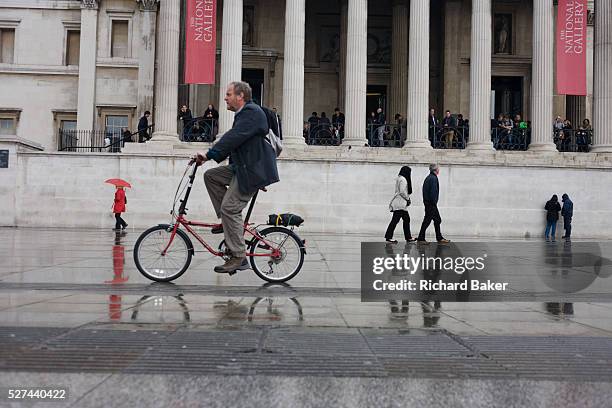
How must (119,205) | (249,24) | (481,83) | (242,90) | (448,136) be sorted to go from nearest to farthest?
(242,90), (119,205), (481,83), (448,136), (249,24)

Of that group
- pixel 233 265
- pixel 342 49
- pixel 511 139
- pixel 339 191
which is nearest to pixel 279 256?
pixel 233 265

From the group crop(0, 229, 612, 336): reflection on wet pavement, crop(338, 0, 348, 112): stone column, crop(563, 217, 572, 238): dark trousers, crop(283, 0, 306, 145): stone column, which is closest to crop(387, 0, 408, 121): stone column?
crop(338, 0, 348, 112): stone column

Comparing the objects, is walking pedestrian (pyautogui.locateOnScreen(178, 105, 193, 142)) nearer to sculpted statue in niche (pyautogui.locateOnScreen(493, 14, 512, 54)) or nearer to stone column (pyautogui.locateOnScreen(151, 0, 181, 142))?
stone column (pyautogui.locateOnScreen(151, 0, 181, 142))

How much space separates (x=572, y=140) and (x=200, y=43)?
16737 millimetres

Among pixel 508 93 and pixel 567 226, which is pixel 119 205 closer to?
pixel 567 226

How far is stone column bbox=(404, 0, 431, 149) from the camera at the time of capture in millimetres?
24969

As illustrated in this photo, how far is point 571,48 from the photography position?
959 inches

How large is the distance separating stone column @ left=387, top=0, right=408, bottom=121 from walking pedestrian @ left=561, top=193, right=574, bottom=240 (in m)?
10.1

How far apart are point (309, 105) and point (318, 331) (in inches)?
1152

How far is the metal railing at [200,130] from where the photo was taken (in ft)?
85.5

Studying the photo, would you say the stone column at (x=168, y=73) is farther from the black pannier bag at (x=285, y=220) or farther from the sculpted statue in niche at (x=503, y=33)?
the black pannier bag at (x=285, y=220)

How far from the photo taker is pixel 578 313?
6301 mm

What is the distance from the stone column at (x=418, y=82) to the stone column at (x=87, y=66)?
17.9 meters

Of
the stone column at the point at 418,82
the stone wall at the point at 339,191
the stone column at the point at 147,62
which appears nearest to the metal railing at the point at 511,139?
the stone wall at the point at 339,191
